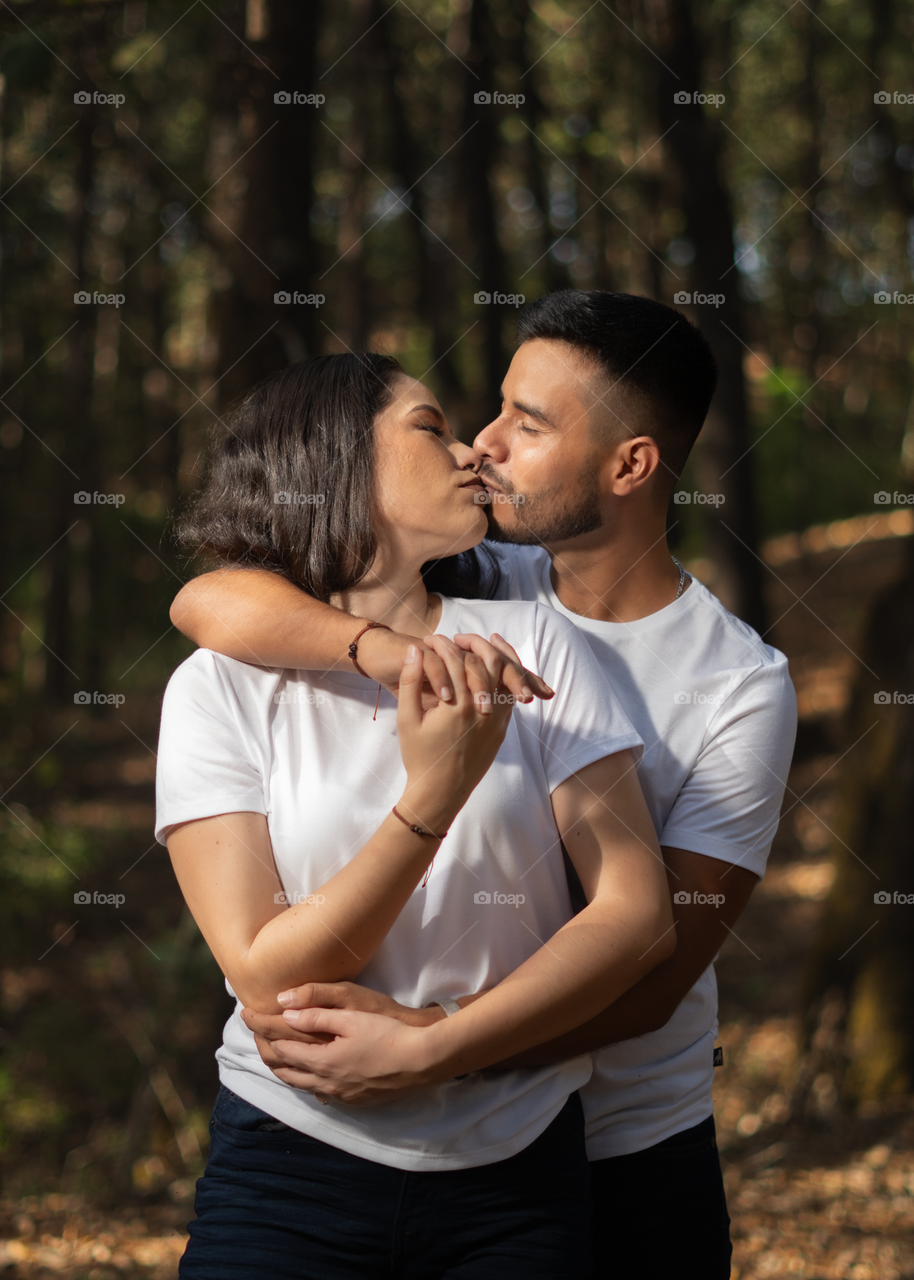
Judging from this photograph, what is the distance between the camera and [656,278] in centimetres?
931

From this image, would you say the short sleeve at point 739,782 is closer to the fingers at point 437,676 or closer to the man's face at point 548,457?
the man's face at point 548,457

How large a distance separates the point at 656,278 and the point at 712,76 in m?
3.97

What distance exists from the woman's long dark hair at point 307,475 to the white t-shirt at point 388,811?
22 cm

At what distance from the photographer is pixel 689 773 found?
1.91 metres

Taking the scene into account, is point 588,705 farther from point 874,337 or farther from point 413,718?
point 874,337

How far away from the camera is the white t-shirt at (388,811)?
158 cm

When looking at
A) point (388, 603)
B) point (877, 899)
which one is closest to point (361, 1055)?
point (388, 603)

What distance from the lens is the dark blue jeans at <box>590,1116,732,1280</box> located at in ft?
5.91

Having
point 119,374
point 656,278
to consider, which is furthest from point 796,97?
point 119,374
